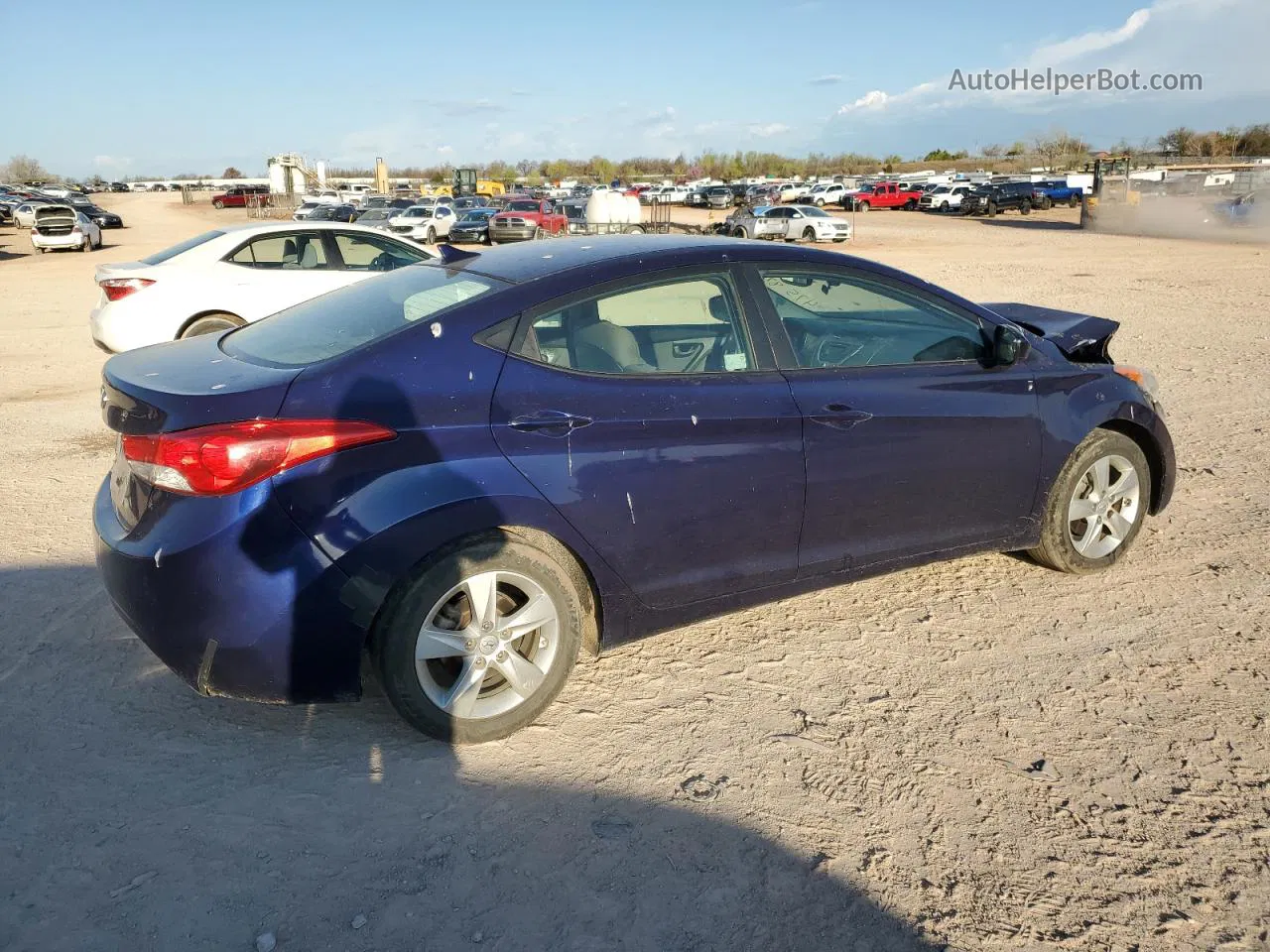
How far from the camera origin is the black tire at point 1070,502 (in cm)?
446

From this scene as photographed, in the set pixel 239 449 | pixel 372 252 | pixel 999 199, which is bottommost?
pixel 239 449

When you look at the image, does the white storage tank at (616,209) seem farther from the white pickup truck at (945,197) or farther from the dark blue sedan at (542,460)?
the dark blue sedan at (542,460)

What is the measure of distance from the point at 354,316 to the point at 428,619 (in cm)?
125

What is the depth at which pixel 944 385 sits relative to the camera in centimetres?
405

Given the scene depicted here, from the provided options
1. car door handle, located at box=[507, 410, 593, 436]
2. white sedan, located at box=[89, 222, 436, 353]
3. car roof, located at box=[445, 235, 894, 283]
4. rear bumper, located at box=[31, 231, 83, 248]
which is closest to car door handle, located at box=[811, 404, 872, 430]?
car roof, located at box=[445, 235, 894, 283]

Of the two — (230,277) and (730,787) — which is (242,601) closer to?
(730,787)

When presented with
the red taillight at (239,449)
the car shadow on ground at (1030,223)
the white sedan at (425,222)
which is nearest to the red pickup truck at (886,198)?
the car shadow on ground at (1030,223)

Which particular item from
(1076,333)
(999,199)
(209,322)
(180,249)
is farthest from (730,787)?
(999,199)

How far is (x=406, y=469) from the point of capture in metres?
3.07

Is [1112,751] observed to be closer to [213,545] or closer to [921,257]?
[213,545]

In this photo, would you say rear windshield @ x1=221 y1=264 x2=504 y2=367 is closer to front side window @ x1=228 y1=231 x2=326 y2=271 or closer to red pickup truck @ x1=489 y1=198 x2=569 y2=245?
front side window @ x1=228 y1=231 x2=326 y2=271

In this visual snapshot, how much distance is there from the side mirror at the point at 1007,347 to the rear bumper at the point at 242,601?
2.81m

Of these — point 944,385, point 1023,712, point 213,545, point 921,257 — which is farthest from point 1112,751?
point 921,257

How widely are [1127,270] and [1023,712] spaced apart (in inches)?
774
